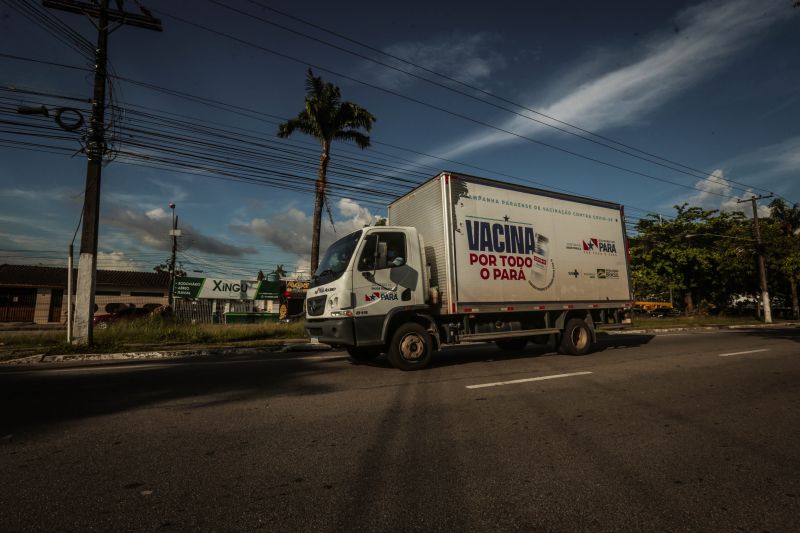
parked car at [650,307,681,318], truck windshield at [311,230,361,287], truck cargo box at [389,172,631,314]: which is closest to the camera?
truck windshield at [311,230,361,287]

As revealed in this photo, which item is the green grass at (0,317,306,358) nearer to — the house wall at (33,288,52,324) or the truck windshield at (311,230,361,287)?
the truck windshield at (311,230,361,287)

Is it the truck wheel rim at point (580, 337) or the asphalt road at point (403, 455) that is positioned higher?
the truck wheel rim at point (580, 337)

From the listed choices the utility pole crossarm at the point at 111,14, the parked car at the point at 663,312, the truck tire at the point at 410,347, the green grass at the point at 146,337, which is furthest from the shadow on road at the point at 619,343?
the parked car at the point at 663,312

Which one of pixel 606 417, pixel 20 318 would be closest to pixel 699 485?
pixel 606 417

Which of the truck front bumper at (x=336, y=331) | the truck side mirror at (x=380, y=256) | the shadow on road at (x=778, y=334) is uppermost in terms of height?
the truck side mirror at (x=380, y=256)

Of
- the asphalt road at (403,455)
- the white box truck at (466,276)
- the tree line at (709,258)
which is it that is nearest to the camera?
the asphalt road at (403,455)

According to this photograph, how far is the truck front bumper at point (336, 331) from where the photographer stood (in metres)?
7.10

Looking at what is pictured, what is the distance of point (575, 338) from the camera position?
977cm

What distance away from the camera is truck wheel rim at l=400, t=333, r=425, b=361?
298 inches

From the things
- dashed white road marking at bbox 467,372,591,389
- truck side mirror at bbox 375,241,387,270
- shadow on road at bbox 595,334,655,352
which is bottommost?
shadow on road at bbox 595,334,655,352

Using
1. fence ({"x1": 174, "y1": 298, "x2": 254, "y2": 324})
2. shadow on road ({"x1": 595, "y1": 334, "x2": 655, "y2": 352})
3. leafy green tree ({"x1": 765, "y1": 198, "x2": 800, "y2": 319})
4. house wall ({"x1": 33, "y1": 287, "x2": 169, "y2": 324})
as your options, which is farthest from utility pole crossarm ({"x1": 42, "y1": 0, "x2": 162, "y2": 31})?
leafy green tree ({"x1": 765, "y1": 198, "x2": 800, "y2": 319})

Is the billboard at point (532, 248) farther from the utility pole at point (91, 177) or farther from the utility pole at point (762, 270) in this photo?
the utility pole at point (762, 270)

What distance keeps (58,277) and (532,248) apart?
42.9 meters

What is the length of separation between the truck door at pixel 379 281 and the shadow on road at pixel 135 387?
1184 mm
